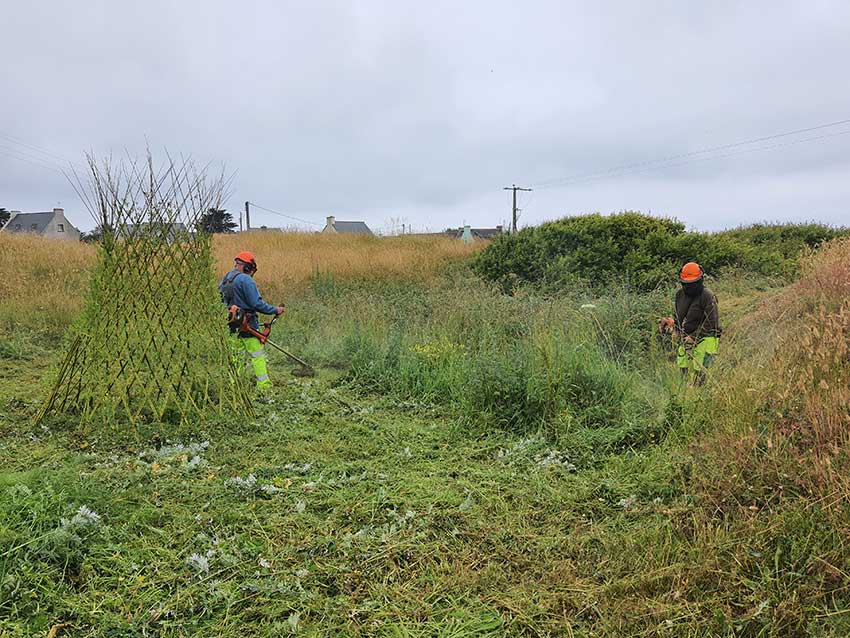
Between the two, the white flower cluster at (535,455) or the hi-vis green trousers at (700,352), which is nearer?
the white flower cluster at (535,455)

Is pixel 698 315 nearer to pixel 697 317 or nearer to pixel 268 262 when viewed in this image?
pixel 697 317

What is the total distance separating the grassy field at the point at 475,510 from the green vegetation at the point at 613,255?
246 inches

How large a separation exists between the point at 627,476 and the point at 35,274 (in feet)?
43.1

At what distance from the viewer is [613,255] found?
11977 millimetres

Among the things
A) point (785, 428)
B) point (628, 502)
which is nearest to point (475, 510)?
point (628, 502)

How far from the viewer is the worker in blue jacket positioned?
19.4 ft

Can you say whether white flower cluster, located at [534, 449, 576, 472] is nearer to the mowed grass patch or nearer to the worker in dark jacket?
the mowed grass patch

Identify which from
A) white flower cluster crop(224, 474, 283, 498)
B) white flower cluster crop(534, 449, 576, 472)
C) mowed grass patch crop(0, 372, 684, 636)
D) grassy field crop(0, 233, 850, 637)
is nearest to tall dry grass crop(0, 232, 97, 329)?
grassy field crop(0, 233, 850, 637)

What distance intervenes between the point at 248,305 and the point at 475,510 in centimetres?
383

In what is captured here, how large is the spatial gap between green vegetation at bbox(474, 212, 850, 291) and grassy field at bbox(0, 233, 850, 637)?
6246 mm

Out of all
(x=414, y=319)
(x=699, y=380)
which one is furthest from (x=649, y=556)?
(x=414, y=319)

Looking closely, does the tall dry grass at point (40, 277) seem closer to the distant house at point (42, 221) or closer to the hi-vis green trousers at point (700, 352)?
the hi-vis green trousers at point (700, 352)

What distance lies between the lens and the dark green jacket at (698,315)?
217 inches

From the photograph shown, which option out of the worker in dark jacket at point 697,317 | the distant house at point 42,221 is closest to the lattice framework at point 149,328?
the worker in dark jacket at point 697,317
